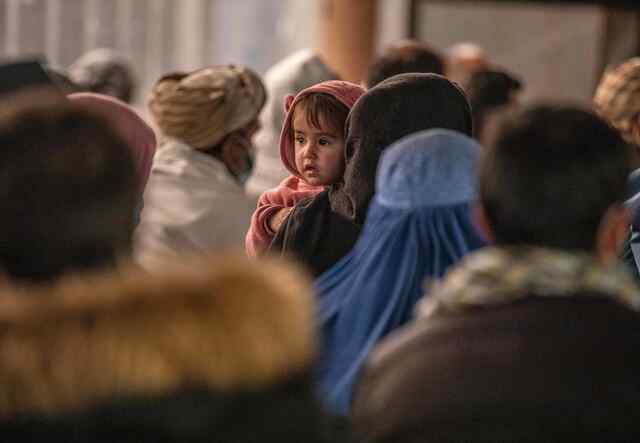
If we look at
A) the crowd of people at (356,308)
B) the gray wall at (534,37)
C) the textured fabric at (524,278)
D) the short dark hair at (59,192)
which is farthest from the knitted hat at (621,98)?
the gray wall at (534,37)

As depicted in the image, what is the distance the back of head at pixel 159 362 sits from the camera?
175 centimetres

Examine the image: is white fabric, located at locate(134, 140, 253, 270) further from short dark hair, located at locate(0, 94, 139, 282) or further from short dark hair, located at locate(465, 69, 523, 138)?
short dark hair, located at locate(0, 94, 139, 282)

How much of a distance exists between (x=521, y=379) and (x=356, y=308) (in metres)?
0.84

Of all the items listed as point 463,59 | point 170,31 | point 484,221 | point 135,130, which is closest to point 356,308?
Result: point 484,221

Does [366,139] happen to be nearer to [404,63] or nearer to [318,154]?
[318,154]

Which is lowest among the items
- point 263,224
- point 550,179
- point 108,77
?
point 108,77

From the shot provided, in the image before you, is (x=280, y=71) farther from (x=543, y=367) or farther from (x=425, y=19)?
(x=543, y=367)

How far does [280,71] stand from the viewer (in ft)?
22.2

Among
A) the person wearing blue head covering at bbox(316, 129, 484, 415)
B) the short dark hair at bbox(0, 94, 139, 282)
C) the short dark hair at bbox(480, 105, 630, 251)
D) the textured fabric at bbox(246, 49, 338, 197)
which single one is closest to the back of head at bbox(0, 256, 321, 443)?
the short dark hair at bbox(0, 94, 139, 282)

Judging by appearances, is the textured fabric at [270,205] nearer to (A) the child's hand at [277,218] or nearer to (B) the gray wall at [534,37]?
(A) the child's hand at [277,218]

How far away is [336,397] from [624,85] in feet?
9.29

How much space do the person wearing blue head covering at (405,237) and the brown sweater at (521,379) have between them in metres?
0.66

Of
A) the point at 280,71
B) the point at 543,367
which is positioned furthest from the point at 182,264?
the point at 280,71

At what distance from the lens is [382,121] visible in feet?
11.9
